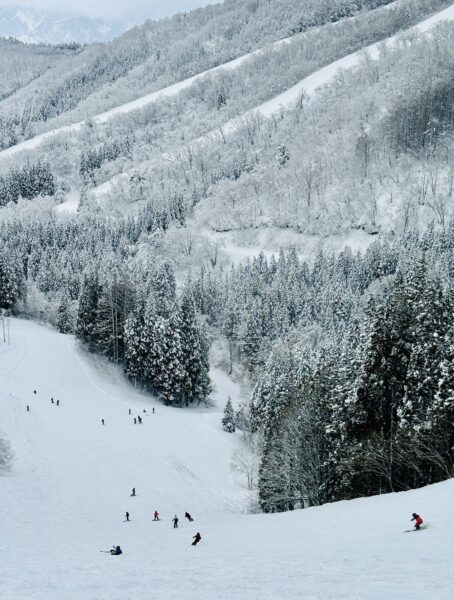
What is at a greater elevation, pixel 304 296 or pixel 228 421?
pixel 304 296

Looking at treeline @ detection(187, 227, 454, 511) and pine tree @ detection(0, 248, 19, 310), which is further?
pine tree @ detection(0, 248, 19, 310)

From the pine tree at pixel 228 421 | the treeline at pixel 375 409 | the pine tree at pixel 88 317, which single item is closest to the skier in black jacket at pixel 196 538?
the treeline at pixel 375 409

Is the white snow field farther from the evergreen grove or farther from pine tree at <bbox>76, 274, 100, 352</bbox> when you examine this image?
pine tree at <bbox>76, 274, 100, 352</bbox>

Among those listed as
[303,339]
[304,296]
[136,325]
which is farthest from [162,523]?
[304,296]

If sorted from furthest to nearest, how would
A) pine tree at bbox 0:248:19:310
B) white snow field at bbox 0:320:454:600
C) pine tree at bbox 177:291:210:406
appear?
pine tree at bbox 0:248:19:310 < pine tree at bbox 177:291:210:406 < white snow field at bbox 0:320:454:600

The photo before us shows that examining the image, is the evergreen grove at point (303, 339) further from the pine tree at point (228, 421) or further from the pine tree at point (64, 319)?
the pine tree at point (228, 421)

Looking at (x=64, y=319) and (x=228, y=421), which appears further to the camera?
(x=64, y=319)

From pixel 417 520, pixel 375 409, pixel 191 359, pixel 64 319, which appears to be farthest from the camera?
pixel 64 319

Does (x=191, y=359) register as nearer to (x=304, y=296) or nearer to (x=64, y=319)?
(x=64, y=319)

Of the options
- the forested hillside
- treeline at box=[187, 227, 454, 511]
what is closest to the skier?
treeline at box=[187, 227, 454, 511]
